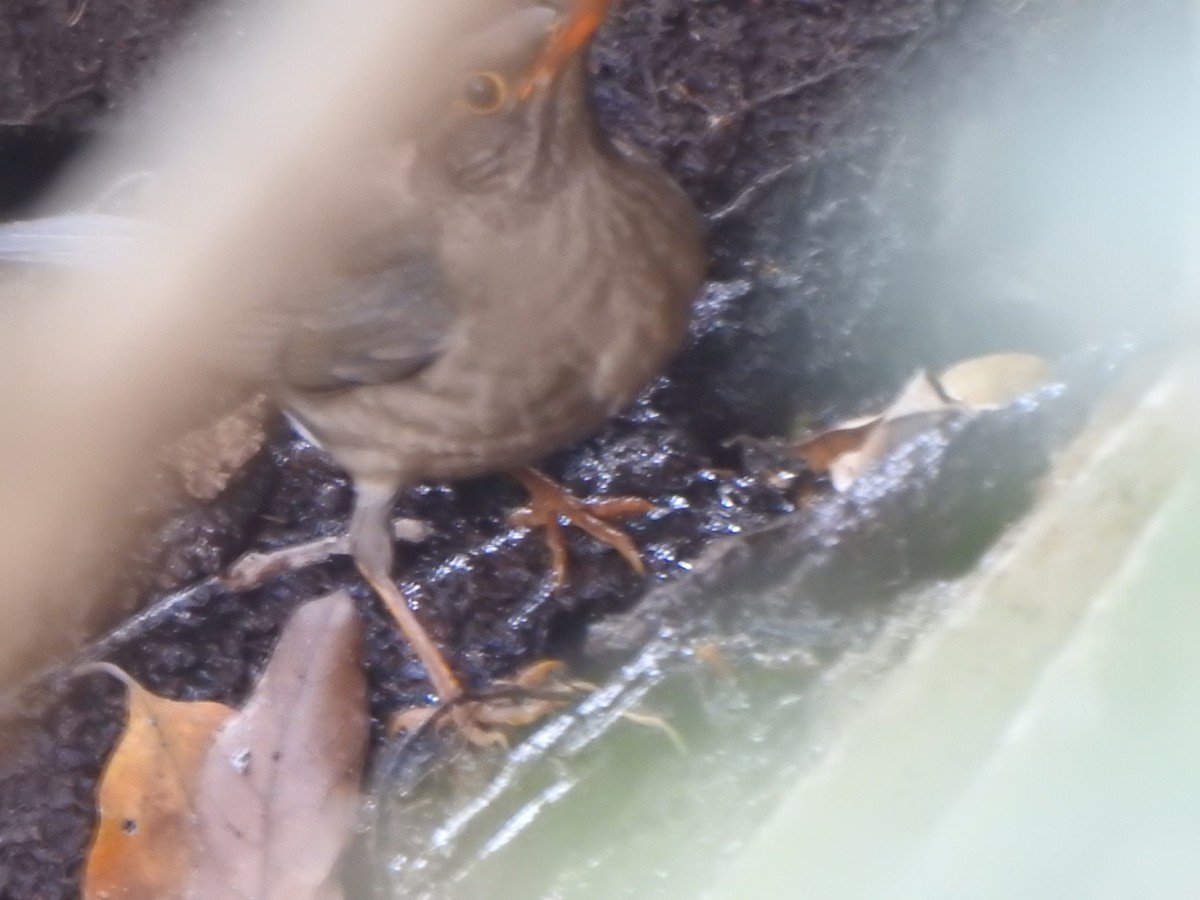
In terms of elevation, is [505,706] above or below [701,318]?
below

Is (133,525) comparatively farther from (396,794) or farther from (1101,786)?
(1101,786)

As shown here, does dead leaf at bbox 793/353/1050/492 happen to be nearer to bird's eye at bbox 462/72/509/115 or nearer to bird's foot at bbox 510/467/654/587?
bird's foot at bbox 510/467/654/587

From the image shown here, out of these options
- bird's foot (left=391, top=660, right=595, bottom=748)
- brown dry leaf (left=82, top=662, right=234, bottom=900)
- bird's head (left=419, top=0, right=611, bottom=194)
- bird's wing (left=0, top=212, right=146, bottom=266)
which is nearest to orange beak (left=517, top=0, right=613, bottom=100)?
bird's head (left=419, top=0, right=611, bottom=194)

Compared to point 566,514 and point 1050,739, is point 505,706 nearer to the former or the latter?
point 566,514

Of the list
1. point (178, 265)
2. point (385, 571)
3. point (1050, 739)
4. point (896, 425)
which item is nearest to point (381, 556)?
point (385, 571)

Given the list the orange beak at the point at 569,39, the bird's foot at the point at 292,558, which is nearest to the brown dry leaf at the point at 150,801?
the bird's foot at the point at 292,558

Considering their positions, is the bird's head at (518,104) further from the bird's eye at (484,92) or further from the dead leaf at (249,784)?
the dead leaf at (249,784)
